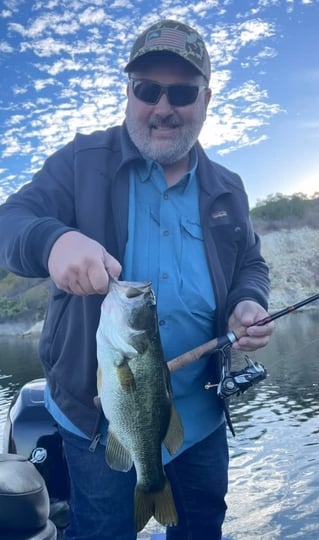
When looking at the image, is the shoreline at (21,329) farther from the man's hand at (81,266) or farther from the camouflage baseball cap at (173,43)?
the man's hand at (81,266)

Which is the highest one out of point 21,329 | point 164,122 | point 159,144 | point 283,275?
point 164,122

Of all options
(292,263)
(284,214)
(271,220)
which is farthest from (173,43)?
(284,214)

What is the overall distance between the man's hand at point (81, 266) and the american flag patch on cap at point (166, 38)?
1.29m

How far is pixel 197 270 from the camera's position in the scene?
279 cm

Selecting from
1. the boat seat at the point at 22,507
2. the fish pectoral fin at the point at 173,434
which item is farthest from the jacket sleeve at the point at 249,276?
the boat seat at the point at 22,507

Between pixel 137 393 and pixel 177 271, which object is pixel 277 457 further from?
pixel 137 393

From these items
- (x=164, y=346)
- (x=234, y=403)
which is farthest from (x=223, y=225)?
(x=234, y=403)

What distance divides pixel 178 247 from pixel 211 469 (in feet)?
4.11

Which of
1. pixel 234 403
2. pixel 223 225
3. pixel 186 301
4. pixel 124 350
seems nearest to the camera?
pixel 124 350

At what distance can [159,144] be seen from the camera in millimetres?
2844

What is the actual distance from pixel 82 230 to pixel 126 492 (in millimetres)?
1327

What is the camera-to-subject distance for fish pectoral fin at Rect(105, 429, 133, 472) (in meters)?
2.30

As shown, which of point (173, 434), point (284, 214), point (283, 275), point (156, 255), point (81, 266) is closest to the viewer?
point (81, 266)

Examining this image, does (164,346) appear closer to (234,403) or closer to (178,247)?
(178,247)
